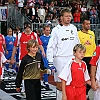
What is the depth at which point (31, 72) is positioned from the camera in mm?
7543

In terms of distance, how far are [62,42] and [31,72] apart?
3.13 feet

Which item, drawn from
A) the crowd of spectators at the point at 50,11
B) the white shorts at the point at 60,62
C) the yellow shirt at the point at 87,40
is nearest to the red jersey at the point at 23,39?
the yellow shirt at the point at 87,40

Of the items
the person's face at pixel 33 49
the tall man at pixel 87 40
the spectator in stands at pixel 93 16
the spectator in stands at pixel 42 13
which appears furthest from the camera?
the spectator in stands at pixel 93 16

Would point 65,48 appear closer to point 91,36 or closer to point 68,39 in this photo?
point 68,39

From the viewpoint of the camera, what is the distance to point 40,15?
85.3 feet

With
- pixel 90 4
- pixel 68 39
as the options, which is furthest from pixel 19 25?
pixel 68 39

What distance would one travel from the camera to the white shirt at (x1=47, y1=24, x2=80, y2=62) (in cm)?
791

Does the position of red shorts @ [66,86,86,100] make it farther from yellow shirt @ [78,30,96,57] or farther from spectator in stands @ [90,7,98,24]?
spectator in stands @ [90,7,98,24]

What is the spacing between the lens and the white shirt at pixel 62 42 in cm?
791

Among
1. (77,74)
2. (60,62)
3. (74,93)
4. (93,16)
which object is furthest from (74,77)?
(93,16)

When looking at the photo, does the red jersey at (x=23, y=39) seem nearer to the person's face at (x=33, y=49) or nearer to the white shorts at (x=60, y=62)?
the white shorts at (x=60, y=62)

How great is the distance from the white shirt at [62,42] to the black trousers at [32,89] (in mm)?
687

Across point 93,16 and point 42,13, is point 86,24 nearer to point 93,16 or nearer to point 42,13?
point 42,13

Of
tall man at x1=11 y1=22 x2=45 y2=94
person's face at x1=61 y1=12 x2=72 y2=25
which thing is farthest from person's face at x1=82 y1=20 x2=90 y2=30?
tall man at x1=11 y1=22 x2=45 y2=94
